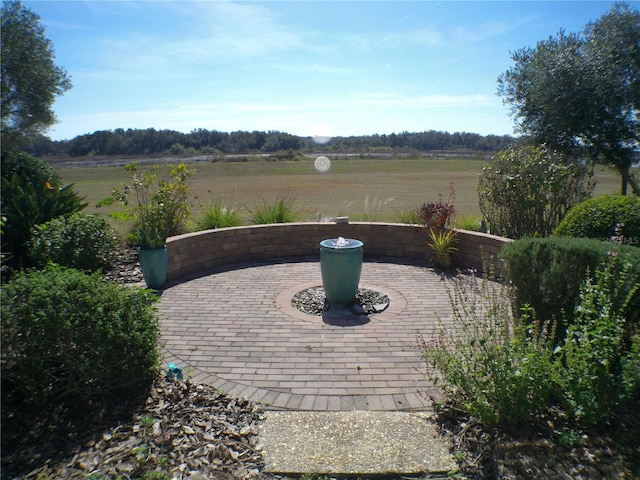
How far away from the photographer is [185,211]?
841 cm

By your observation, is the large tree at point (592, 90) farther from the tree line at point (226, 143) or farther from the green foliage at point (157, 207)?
the tree line at point (226, 143)

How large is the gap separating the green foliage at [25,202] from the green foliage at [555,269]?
22.9ft

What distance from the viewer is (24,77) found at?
1377 cm

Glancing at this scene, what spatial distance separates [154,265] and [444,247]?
485 centimetres

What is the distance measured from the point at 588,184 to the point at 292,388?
7899mm

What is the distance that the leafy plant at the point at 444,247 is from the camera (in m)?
7.95

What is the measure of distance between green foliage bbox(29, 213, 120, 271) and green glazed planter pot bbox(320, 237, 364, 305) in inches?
144

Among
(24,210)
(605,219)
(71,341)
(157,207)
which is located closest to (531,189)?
(605,219)

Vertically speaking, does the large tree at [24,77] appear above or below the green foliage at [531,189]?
above

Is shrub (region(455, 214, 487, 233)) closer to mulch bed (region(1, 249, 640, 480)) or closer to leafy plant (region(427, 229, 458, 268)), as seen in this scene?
leafy plant (region(427, 229, 458, 268))

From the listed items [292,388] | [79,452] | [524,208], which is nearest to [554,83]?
[524,208]

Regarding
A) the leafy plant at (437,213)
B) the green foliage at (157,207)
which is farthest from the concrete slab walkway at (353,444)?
the leafy plant at (437,213)

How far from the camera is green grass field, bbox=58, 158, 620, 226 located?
14.6 metres

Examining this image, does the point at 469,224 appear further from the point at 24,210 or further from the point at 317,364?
the point at 24,210
